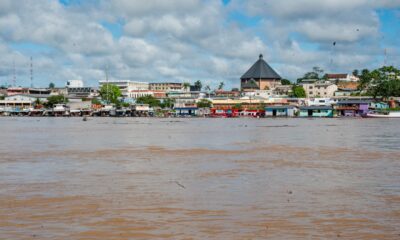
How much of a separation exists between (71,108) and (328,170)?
438ft

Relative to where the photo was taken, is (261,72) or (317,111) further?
(261,72)

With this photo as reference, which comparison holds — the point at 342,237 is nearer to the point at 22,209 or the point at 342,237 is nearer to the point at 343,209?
the point at 343,209

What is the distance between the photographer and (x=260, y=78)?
7175 inches

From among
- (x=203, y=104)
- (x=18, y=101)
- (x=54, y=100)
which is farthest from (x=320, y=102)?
(x=18, y=101)

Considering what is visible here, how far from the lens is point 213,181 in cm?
1694

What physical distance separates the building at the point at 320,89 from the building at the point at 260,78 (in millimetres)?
25849

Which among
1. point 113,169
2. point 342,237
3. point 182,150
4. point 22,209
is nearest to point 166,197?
point 22,209

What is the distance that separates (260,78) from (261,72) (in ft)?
9.97

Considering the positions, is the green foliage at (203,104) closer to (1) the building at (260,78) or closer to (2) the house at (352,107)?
(2) the house at (352,107)

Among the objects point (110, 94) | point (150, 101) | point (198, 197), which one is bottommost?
point (198, 197)

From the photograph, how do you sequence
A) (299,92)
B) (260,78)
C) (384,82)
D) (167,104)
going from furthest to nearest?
(260,78) < (167,104) < (299,92) < (384,82)

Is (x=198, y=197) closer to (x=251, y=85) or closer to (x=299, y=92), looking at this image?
(x=299, y=92)

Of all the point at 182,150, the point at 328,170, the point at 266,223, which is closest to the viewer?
the point at 266,223

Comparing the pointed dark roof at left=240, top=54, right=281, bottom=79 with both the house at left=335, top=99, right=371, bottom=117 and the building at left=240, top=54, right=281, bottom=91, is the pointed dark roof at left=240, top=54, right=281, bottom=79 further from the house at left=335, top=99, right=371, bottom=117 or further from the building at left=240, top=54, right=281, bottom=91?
the house at left=335, top=99, right=371, bottom=117
